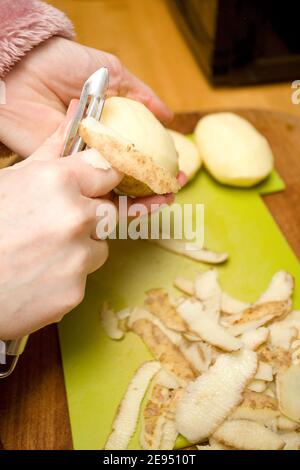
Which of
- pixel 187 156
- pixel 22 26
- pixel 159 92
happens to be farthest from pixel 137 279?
pixel 159 92

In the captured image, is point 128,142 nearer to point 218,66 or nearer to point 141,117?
point 141,117

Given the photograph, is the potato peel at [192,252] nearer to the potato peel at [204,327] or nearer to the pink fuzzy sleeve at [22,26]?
the potato peel at [204,327]

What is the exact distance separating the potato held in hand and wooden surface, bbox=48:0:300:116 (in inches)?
31.8

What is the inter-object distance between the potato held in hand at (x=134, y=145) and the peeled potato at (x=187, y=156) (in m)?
0.25

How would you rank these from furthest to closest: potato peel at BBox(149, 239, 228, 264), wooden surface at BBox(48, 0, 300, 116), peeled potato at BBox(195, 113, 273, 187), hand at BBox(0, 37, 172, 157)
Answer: wooden surface at BBox(48, 0, 300, 116)
peeled potato at BBox(195, 113, 273, 187)
potato peel at BBox(149, 239, 228, 264)
hand at BBox(0, 37, 172, 157)

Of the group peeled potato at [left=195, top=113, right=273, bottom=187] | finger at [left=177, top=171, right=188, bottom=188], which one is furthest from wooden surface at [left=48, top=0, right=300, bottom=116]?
finger at [left=177, top=171, right=188, bottom=188]

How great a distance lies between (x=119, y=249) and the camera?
102 cm

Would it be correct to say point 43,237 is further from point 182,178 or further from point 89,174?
point 182,178

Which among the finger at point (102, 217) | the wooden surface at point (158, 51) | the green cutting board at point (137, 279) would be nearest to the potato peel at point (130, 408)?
the green cutting board at point (137, 279)

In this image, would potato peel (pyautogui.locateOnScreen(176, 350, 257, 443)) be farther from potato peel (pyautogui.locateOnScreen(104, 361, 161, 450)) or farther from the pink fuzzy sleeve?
the pink fuzzy sleeve

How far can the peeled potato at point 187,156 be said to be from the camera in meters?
1.11

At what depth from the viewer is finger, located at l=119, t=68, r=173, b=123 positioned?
3.01 feet

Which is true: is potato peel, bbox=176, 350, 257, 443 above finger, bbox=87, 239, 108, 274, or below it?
below

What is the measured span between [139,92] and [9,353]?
1.79 ft
